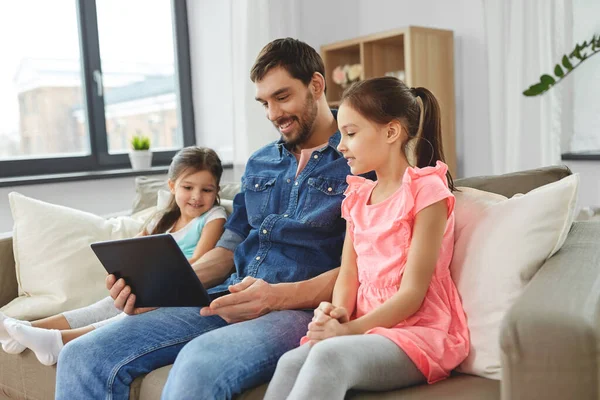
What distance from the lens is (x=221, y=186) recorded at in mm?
2180

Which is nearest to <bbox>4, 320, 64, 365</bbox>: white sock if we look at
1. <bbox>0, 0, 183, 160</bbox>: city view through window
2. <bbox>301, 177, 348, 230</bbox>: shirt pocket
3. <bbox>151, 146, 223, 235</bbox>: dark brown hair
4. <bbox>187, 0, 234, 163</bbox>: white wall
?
<bbox>151, 146, 223, 235</bbox>: dark brown hair

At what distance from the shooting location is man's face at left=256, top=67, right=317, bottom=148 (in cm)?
158

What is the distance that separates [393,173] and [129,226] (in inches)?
41.8

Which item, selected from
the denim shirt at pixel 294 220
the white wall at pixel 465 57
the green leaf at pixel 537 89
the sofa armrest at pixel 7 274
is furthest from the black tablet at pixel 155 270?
the white wall at pixel 465 57

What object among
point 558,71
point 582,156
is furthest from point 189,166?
point 582,156

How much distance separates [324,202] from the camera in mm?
1514

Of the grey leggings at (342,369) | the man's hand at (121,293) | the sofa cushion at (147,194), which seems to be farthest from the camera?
the sofa cushion at (147,194)

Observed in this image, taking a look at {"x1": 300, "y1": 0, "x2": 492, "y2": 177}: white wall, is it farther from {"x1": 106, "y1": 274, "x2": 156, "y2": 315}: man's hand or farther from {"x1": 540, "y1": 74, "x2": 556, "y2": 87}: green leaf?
{"x1": 106, "y1": 274, "x2": 156, "y2": 315}: man's hand

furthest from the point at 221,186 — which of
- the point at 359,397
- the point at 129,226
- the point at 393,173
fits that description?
the point at 359,397

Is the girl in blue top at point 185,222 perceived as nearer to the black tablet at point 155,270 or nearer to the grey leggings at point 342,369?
the black tablet at point 155,270

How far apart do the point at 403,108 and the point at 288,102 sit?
1.20 feet

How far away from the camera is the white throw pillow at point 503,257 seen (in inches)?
45.1

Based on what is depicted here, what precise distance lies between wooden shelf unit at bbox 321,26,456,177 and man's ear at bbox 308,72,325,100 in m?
1.52

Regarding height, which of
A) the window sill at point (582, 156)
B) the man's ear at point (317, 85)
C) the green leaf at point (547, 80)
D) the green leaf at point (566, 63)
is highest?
the green leaf at point (566, 63)
